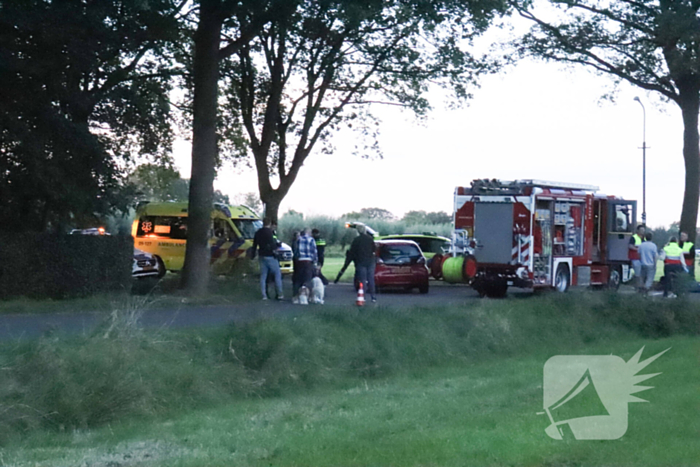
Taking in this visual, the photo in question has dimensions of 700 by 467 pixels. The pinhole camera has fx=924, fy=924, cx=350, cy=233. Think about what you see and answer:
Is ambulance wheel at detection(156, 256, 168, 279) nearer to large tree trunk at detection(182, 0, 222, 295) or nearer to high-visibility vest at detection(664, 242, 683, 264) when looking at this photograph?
large tree trunk at detection(182, 0, 222, 295)

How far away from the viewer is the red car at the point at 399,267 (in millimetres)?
26484

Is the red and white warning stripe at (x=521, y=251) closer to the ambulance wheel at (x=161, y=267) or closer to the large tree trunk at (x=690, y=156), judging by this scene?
the large tree trunk at (x=690, y=156)

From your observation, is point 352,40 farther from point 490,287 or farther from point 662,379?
point 662,379

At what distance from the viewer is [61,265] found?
67.3ft

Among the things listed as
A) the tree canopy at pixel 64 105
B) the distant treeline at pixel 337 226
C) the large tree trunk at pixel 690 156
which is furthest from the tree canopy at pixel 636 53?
the distant treeline at pixel 337 226

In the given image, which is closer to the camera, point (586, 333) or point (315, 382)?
point (315, 382)

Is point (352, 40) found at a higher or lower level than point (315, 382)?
higher

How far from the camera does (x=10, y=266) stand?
19719 millimetres

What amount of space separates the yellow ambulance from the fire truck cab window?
10.6 m

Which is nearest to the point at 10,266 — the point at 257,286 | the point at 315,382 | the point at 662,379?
the point at 257,286

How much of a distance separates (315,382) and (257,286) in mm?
10964

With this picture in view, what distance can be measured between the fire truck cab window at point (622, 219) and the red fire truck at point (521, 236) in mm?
966

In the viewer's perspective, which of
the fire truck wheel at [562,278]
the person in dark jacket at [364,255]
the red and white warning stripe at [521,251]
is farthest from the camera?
the fire truck wheel at [562,278]

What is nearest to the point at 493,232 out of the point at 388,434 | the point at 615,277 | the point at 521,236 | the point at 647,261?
the point at 521,236
